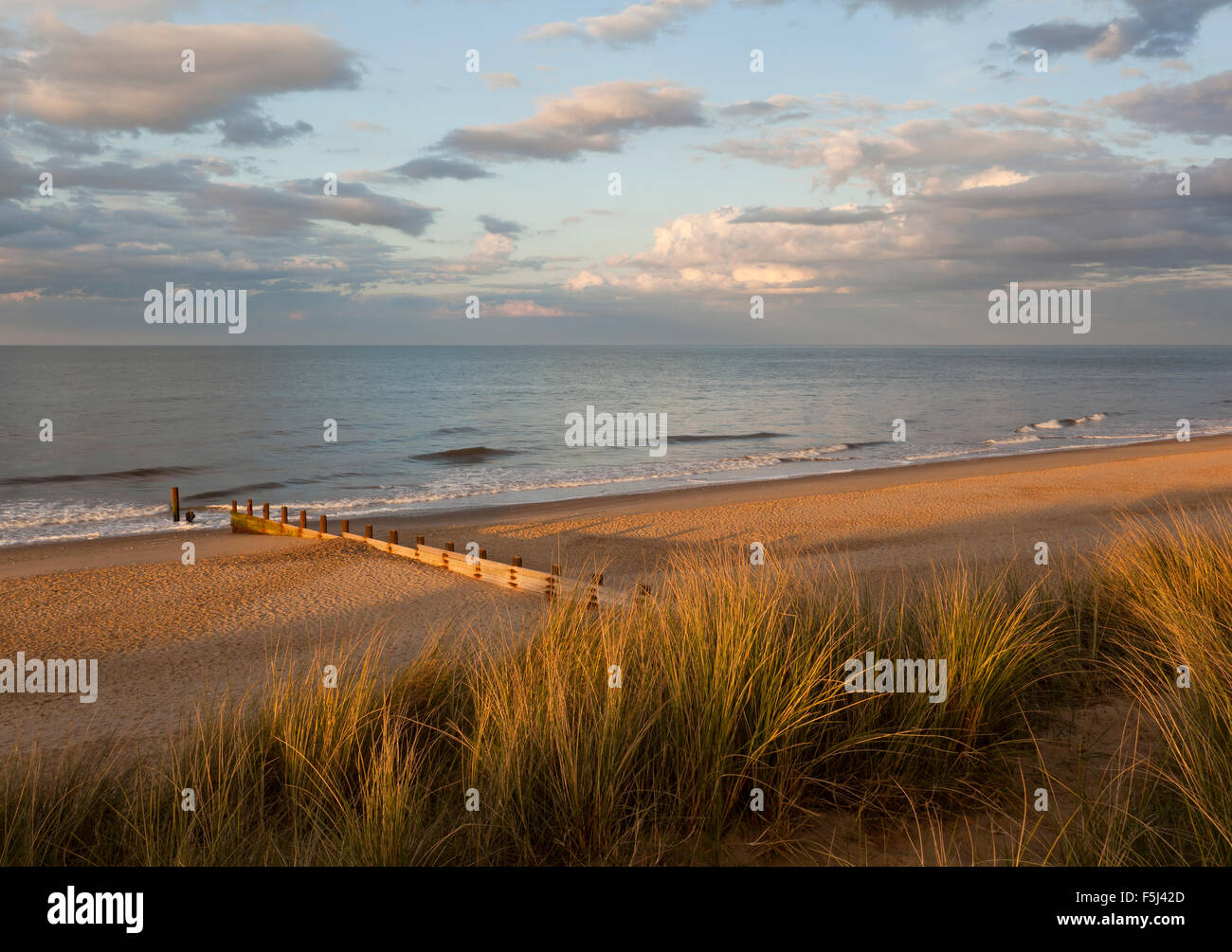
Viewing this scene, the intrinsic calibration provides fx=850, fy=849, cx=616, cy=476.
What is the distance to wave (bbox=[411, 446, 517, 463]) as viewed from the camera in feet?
107

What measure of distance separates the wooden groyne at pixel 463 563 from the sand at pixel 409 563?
0.20 metres

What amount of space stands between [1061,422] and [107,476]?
1726 inches

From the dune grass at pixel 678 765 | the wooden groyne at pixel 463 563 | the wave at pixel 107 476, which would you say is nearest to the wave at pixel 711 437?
the wave at pixel 107 476

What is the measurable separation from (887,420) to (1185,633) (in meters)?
43.7

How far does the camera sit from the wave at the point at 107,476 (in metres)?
26.4

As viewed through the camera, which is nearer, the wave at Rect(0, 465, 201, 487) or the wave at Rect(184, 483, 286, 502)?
the wave at Rect(184, 483, 286, 502)

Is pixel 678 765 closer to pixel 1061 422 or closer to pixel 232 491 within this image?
pixel 232 491

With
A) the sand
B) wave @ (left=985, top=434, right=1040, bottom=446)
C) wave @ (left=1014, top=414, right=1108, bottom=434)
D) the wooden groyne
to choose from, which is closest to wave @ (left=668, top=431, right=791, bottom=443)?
wave @ (left=985, top=434, right=1040, bottom=446)

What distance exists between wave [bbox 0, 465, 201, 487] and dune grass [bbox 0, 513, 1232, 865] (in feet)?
82.1

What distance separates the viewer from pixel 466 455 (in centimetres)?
3403

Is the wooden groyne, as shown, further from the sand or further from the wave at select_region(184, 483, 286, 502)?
the wave at select_region(184, 483, 286, 502)
